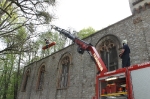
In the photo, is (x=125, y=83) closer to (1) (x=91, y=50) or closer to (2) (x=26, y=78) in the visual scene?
(1) (x=91, y=50)

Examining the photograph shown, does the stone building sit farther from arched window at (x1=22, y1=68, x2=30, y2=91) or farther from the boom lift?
the boom lift

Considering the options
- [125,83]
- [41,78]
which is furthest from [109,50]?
[41,78]

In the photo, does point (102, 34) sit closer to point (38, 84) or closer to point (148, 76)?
point (148, 76)

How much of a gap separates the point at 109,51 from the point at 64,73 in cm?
550

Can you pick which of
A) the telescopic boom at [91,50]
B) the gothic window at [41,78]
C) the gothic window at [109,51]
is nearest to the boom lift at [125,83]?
the telescopic boom at [91,50]

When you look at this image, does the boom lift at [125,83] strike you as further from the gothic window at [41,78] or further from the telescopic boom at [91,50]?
the gothic window at [41,78]

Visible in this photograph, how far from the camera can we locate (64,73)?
1361 cm

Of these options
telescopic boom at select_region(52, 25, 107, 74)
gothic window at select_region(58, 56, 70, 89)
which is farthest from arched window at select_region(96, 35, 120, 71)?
gothic window at select_region(58, 56, 70, 89)

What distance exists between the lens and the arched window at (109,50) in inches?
369

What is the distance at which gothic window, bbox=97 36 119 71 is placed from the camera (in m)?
9.38

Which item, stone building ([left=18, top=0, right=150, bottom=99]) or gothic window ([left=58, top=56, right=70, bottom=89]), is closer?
stone building ([left=18, top=0, right=150, bottom=99])

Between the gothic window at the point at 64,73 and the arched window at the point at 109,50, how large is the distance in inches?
168

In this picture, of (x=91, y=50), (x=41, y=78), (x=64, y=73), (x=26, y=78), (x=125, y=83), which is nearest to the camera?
(x=125, y=83)

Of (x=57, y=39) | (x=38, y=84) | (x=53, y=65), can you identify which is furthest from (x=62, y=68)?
(x=57, y=39)
